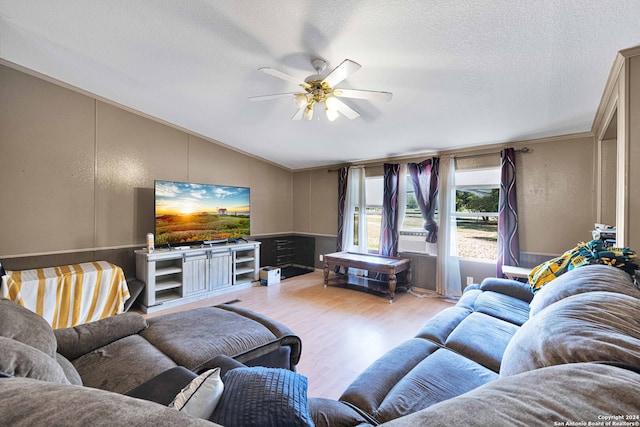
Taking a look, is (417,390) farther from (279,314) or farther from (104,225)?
(104,225)

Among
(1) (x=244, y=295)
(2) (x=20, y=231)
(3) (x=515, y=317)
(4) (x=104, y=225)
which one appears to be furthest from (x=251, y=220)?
(3) (x=515, y=317)

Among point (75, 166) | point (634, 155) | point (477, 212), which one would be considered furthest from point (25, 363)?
point (477, 212)

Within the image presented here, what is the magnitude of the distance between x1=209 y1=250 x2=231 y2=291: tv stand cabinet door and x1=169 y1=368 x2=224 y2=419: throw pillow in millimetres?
3512

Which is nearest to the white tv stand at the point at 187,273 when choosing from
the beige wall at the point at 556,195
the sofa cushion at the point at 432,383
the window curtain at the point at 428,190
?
the window curtain at the point at 428,190

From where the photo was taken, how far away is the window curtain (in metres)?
4.23

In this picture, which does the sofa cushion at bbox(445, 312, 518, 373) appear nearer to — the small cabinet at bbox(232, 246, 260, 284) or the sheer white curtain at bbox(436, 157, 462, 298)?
the sheer white curtain at bbox(436, 157, 462, 298)

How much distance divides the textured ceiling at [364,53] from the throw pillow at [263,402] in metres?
2.05

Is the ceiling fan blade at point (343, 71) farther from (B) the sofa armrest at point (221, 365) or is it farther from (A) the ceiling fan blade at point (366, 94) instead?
(B) the sofa armrest at point (221, 365)

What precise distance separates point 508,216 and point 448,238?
839mm

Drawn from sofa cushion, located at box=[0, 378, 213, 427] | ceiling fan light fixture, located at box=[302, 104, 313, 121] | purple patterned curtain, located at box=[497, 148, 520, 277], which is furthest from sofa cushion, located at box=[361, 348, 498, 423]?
purple patterned curtain, located at box=[497, 148, 520, 277]

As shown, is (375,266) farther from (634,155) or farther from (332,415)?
(332,415)

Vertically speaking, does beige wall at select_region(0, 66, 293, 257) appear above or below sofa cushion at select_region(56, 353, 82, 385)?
above

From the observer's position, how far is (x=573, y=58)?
192 cm

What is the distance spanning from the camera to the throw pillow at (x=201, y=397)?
0.78 metres
